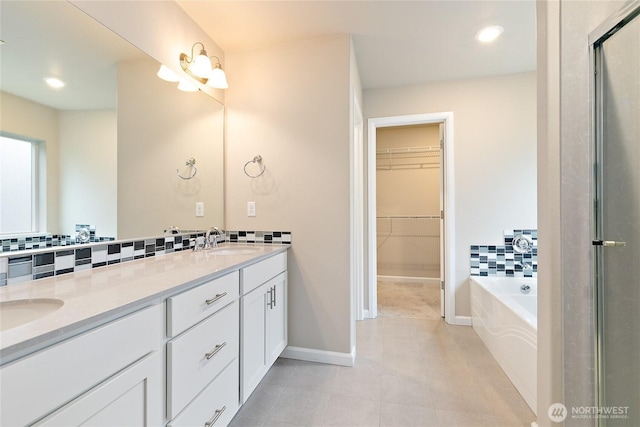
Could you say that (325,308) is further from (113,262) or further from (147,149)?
(147,149)

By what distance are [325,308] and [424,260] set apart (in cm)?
281

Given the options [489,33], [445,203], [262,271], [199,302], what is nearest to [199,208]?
[262,271]

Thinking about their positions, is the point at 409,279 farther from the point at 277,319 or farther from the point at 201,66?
the point at 201,66

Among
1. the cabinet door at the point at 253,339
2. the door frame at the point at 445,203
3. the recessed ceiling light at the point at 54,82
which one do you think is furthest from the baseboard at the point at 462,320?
the recessed ceiling light at the point at 54,82

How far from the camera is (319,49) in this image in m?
2.06

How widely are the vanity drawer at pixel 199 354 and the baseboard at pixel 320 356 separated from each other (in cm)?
81

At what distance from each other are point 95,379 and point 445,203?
2914 mm

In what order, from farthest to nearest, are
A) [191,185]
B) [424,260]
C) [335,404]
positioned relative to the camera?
[424,260] < [191,185] < [335,404]

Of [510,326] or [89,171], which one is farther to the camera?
[510,326]

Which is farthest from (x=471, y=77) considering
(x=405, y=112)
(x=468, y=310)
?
(x=468, y=310)

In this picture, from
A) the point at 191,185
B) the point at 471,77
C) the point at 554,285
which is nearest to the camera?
the point at 554,285

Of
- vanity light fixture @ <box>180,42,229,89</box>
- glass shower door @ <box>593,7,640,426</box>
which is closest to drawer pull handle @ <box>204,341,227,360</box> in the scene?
glass shower door @ <box>593,7,640,426</box>

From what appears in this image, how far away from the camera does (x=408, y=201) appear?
14.4ft

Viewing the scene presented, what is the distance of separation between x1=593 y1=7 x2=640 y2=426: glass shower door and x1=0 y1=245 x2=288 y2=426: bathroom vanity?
5.14ft
